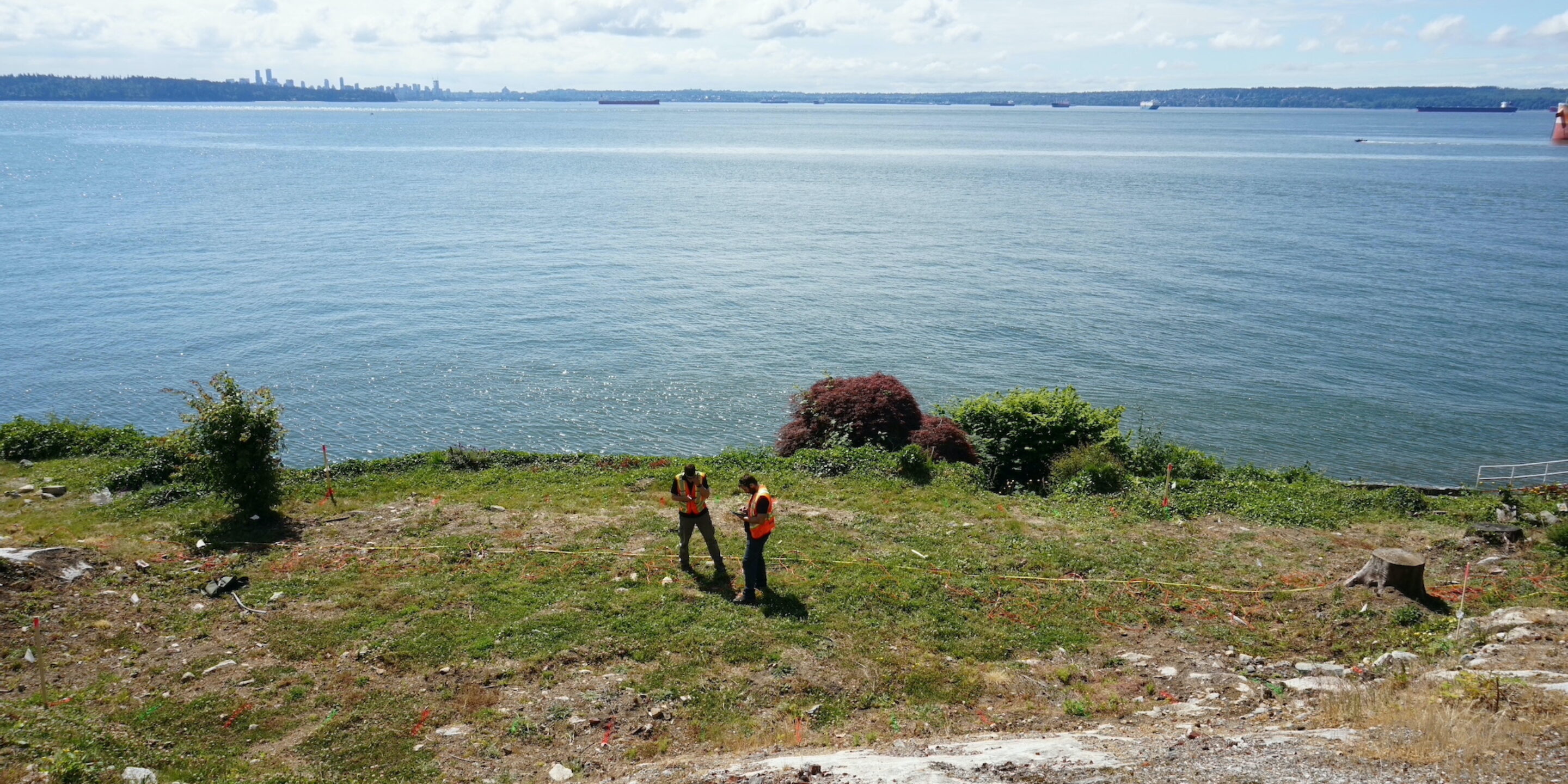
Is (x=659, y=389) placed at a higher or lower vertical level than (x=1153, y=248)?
lower

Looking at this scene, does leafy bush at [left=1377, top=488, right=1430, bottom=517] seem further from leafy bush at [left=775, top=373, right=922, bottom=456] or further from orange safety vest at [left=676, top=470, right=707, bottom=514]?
orange safety vest at [left=676, top=470, right=707, bottom=514]

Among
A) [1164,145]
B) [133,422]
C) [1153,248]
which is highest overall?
[1164,145]

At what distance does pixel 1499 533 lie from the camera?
15.6m

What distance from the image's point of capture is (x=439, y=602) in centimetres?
1345

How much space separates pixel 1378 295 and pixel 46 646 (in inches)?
2045

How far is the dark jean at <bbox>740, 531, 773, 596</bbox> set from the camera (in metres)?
13.3

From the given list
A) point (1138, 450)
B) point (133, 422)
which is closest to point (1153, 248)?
point (1138, 450)

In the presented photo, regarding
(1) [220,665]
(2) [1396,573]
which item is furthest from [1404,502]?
(1) [220,665]

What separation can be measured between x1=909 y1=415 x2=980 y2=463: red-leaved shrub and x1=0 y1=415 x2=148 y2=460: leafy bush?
17.4 metres

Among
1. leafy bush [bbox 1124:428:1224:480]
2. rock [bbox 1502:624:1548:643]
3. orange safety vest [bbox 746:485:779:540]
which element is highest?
orange safety vest [bbox 746:485:779:540]

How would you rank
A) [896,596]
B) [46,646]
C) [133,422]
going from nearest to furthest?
[46,646] → [896,596] → [133,422]

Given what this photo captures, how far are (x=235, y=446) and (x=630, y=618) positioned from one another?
8.48 metres

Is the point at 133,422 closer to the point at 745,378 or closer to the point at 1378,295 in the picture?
the point at 745,378

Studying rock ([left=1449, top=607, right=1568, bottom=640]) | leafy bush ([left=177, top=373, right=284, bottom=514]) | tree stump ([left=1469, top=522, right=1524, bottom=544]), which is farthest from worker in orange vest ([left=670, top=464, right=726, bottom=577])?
tree stump ([left=1469, top=522, right=1524, bottom=544])
